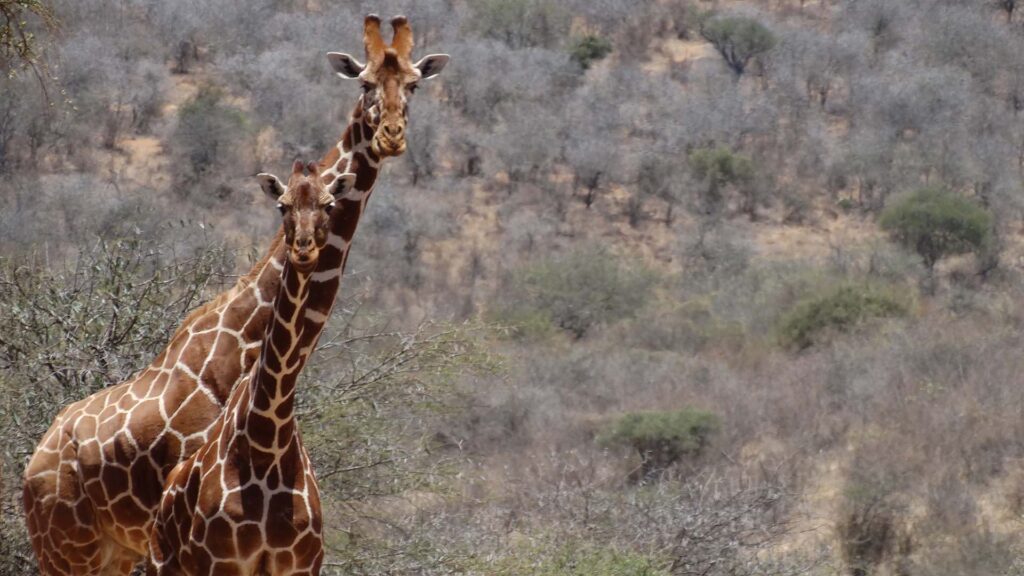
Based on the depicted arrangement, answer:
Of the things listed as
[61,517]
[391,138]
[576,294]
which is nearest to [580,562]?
[61,517]

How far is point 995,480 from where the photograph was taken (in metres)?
17.1

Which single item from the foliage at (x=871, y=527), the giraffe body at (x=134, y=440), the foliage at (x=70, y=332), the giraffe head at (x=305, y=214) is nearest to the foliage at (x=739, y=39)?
the foliage at (x=871, y=527)

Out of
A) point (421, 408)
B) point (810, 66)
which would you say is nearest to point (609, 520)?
point (421, 408)

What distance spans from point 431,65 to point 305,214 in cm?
107

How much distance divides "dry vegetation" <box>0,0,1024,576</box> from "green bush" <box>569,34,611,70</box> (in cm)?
10

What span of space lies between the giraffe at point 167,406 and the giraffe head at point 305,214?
0.41 m

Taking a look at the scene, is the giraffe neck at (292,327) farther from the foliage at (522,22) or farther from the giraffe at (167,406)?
the foliage at (522,22)

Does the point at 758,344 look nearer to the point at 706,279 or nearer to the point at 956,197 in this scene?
the point at 706,279

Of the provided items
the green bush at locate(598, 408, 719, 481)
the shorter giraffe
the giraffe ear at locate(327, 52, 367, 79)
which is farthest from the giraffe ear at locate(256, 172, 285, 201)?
the green bush at locate(598, 408, 719, 481)

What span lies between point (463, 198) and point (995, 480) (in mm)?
12385

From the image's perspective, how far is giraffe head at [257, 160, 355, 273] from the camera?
16.1 feet

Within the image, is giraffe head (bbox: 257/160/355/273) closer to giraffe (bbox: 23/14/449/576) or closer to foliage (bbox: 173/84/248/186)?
giraffe (bbox: 23/14/449/576)

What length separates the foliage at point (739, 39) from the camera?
35.4 m

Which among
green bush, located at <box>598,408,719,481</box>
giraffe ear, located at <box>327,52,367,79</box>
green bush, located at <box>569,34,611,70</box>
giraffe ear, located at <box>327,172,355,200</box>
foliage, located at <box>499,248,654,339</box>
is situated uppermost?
giraffe ear, located at <box>327,52,367,79</box>
